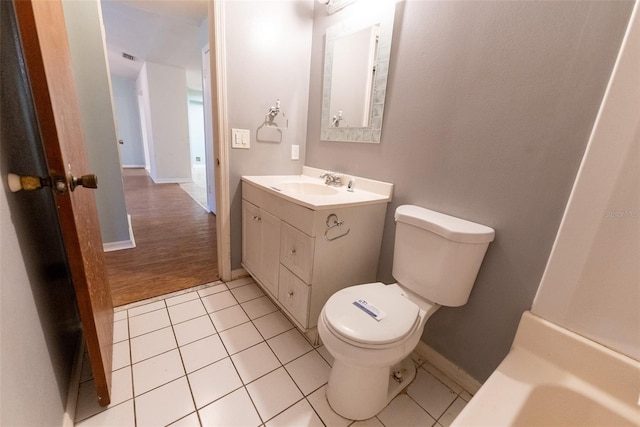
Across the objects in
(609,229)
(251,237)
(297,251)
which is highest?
(609,229)

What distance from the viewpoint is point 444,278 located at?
3.56 ft

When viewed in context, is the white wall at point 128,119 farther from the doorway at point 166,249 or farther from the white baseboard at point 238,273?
the white baseboard at point 238,273

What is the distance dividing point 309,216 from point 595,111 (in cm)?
105

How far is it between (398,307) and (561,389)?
0.51 metres

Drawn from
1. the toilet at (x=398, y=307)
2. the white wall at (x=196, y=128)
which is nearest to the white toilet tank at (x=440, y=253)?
the toilet at (x=398, y=307)

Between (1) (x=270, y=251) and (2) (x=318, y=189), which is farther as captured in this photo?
(2) (x=318, y=189)

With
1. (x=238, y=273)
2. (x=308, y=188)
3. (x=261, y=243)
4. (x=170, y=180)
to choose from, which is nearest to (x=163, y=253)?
(x=238, y=273)

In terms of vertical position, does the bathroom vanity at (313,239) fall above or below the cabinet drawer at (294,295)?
above

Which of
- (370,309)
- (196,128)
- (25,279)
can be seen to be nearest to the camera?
(25,279)

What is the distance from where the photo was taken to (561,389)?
30.6 inches

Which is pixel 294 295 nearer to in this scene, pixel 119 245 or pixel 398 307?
pixel 398 307

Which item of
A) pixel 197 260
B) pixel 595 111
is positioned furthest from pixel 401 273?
pixel 197 260

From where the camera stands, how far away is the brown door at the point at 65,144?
641 millimetres

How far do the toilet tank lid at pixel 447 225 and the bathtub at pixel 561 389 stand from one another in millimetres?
356
